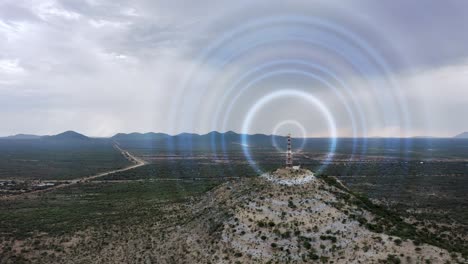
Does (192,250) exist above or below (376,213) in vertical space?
below

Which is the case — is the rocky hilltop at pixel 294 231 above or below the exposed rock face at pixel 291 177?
below

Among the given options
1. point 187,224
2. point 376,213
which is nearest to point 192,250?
point 187,224

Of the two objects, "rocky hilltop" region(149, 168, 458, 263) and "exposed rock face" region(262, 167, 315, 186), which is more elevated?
→ "exposed rock face" region(262, 167, 315, 186)

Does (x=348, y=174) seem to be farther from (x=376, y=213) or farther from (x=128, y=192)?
(x=376, y=213)

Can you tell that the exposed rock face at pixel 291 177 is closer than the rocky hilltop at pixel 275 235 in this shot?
Result: No

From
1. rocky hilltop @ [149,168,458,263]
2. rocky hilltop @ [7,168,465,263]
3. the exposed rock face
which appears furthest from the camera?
the exposed rock face

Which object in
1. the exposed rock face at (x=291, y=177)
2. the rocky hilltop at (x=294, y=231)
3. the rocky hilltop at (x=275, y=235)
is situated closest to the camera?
the rocky hilltop at (x=294, y=231)

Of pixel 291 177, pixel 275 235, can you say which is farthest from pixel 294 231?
pixel 291 177

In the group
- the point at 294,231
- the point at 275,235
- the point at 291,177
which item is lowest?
the point at 275,235

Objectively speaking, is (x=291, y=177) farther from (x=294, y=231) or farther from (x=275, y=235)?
(x=275, y=235)

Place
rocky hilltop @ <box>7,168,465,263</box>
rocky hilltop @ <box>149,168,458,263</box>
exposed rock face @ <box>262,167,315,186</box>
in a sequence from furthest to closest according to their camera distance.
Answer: exposed rock face @ <box>262,167,315,186</box> → rocky hilltop @ <box>7,168,465,263</box> → rocky hilltop @ <box>149,168,458,263</box>

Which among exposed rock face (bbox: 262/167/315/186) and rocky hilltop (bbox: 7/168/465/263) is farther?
exposed rock face (bbox: 262/167/315/186)
